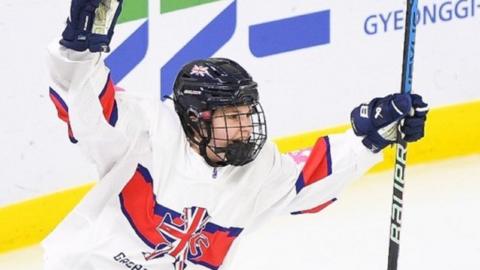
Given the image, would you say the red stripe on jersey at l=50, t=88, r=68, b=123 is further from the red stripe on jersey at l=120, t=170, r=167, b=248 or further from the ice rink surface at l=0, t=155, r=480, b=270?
the ice rink surface at l=0, t=155, r=480, b=270

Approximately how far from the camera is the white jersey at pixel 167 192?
343 centimetres

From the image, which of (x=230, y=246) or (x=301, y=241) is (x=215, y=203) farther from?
(x=301, y=241)

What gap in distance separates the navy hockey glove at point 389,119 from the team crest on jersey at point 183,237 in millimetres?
421

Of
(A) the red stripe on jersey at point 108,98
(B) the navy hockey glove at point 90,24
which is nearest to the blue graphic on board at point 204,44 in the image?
(A) the red stripe on jersey at point 108,98

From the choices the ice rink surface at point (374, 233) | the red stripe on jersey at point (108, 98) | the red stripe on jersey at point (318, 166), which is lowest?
the ice rink surface at point (374, 233)

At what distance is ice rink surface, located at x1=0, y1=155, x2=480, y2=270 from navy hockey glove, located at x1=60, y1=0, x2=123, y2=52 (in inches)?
83.8

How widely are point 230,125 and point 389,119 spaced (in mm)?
383

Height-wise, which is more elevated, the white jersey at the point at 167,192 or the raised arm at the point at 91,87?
the raised arm at the point at 91,87

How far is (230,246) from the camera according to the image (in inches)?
145

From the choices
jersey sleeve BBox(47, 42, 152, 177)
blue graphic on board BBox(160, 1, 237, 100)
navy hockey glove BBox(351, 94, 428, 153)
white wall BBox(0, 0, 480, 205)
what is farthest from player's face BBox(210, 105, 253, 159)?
blue graphic on board BBox(160, 1, 237, 100)

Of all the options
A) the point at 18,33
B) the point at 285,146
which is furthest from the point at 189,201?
the point at 285,146

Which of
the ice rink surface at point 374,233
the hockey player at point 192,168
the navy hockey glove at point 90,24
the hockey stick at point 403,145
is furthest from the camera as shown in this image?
the ice rink surface at point 374,233

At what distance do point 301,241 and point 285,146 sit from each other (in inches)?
20.6

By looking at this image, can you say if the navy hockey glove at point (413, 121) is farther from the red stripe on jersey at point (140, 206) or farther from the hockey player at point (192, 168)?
the red stripe on jersey at point (140, 206)
